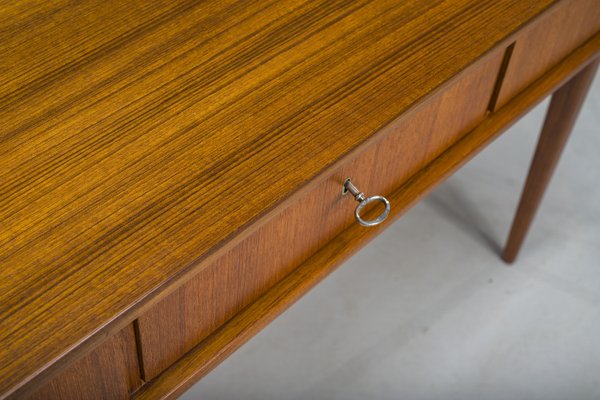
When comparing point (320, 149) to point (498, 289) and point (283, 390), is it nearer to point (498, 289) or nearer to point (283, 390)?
point (283, 390)

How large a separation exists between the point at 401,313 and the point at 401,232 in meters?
0.14

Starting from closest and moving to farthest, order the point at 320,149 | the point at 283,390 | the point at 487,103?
the point at 320,149 < the point at 487,103 < the point at 283,390

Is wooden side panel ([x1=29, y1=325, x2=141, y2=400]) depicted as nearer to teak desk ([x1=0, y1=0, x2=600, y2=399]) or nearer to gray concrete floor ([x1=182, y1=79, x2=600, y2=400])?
teak desk ([x1=0, y1=0, x2=600, y2=399])

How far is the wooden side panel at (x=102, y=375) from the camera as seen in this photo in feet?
1.94

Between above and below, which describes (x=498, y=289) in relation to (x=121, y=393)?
below

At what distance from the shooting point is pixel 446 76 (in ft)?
2.34

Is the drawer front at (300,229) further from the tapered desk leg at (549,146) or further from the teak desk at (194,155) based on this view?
the tapered desk leg at (549,146)

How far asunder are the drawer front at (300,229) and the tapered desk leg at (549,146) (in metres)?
0.26

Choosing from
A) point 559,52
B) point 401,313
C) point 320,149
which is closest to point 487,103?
point 559,52

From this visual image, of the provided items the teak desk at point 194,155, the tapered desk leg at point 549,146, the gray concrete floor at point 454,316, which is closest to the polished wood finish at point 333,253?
the teak desk at point 194,155

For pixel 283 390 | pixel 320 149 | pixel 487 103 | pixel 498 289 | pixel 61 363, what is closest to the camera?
pixel 61 363

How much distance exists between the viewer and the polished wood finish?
27.2 inches

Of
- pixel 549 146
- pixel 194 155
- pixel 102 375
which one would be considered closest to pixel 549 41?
pixel 549 146

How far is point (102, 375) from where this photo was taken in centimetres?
63
